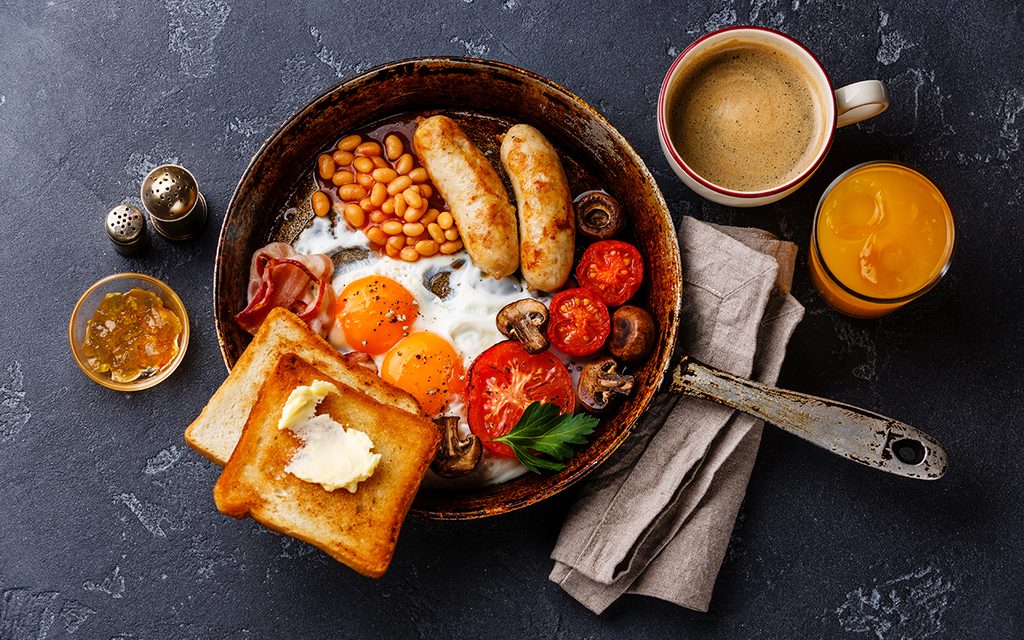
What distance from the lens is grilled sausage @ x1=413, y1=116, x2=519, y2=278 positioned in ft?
8.95

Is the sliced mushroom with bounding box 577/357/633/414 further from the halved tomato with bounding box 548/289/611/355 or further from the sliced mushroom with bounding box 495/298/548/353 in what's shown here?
the sliced mushroom with bounding box 495/298/548/353

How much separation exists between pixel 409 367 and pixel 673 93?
136 cm

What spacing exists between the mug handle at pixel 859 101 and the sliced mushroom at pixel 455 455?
67.0 inches

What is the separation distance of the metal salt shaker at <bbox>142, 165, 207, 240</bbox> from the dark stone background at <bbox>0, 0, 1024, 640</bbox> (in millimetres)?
127

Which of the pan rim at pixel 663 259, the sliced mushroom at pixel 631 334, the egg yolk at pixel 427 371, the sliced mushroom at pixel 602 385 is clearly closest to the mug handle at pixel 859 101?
the pan rim at pixel 663 259

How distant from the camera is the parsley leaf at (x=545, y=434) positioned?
8.52 feet

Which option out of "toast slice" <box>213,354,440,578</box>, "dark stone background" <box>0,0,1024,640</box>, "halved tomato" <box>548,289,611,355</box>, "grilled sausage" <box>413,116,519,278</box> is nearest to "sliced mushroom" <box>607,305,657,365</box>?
"halved tomato" <box>548,289,611,355</box>

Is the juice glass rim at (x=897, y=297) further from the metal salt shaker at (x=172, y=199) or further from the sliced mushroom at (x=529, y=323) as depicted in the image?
the metal salt shaker at (x=172, y=199)

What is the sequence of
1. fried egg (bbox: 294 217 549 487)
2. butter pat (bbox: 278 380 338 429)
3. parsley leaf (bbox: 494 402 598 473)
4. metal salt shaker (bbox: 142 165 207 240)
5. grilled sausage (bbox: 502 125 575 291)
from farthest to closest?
1. metal salt shaker (bbox: 142 165 207 240)
2. fried egg (bbox: 294 217 549 487)
3. grilled sausage (bbox: 502 125 575 291)
4. parsley leaf (bbox: 494 402 598 473)
5. butter pat (bbox: 278 380 338 429)

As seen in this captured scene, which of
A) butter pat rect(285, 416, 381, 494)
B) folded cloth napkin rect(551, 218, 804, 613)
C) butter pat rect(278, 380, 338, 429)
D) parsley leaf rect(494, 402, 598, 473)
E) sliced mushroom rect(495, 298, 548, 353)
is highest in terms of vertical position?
butter pat rect(278, 380, 338, 429)

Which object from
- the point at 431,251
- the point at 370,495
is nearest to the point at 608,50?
the point at 431,251

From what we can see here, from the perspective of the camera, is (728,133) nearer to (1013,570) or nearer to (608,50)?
(608,50)

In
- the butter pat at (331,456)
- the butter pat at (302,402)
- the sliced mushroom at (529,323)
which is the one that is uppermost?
the butter pat at (302,402)

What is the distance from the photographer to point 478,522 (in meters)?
3.00
